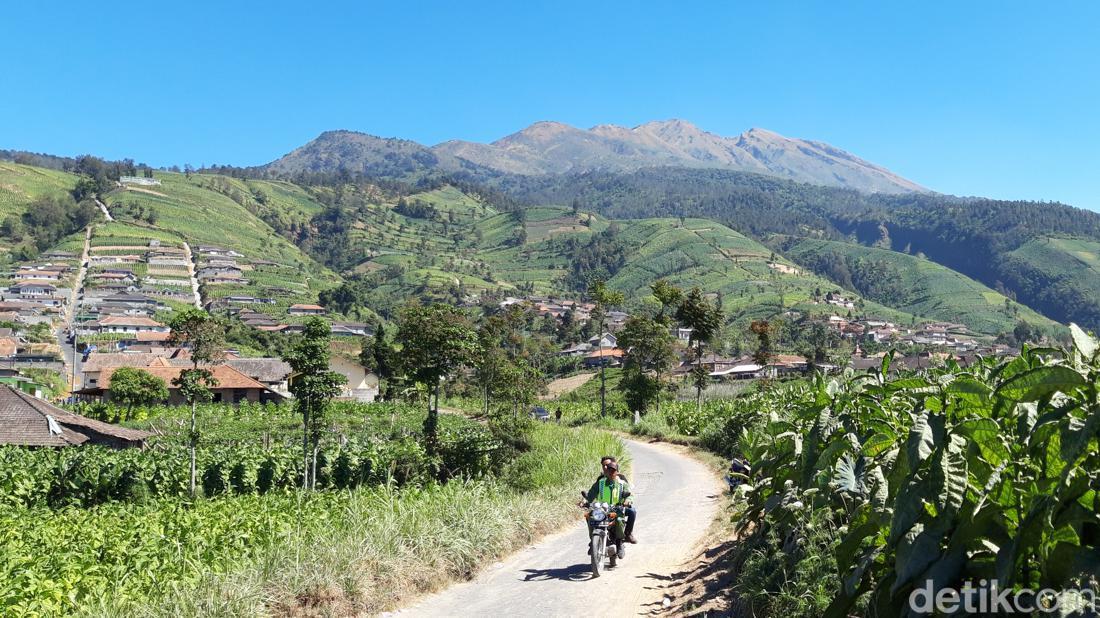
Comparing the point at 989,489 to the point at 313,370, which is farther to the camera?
the point at 313,370

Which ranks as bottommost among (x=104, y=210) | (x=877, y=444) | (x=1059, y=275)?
(x=877, y=444)

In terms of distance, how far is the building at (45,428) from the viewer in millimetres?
26969

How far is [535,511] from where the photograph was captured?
1059cm

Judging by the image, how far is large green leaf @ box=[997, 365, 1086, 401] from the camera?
9.07ft

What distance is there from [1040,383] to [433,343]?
17588 mm

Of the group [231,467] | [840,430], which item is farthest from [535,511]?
[231,467]

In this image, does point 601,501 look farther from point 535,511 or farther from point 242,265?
point 242,265

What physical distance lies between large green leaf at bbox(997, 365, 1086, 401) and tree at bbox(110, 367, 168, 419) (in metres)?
50.0

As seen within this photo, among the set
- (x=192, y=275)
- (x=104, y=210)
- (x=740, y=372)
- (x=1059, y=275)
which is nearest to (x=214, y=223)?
(x=104, y=210)

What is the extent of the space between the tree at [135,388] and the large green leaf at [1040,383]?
164ft

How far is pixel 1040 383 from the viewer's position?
2.92 metres

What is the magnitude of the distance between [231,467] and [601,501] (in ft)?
56.1

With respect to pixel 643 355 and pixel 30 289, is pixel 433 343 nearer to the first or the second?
pixel 643 355

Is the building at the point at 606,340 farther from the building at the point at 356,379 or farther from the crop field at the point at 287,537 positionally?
the crop field at the point at 287,537
